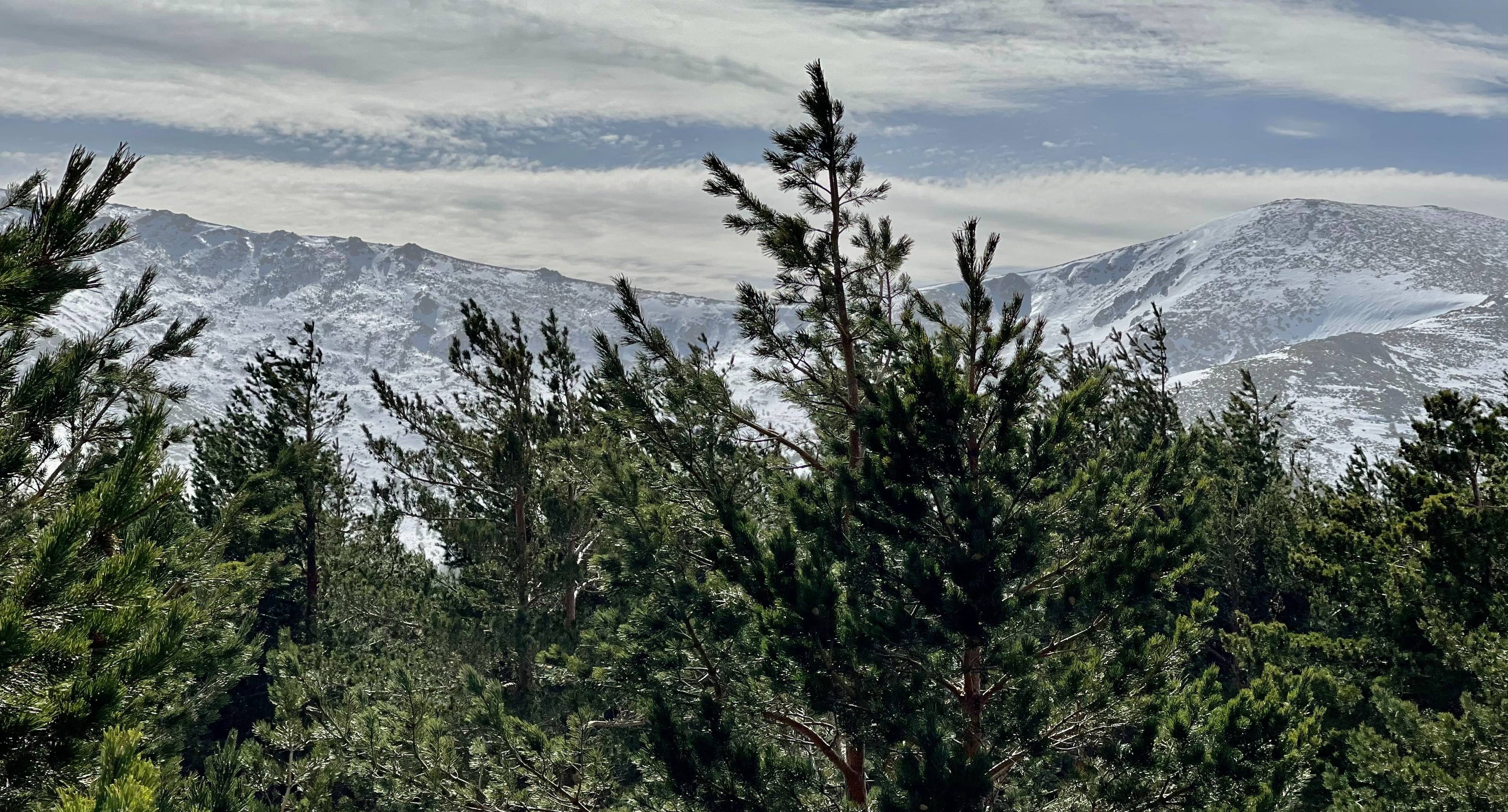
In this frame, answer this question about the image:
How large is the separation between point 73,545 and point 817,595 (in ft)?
16.5

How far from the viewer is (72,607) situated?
345 centimetres

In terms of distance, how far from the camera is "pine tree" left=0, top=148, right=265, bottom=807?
11.1ft

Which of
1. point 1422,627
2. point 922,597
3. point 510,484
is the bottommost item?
point 510,484

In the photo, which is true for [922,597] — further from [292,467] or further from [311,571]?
[311,571]

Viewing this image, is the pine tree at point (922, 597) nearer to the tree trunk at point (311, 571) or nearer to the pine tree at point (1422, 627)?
the pine tree at point (1422, 627)

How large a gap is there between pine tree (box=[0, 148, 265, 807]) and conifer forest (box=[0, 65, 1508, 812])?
0.02m

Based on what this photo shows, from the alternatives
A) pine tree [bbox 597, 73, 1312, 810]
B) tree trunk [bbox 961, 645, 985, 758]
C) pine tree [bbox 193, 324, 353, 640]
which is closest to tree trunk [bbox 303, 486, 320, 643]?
pine tree [bbox 193, 324, 353, 640]

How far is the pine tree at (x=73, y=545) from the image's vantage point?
134 inches

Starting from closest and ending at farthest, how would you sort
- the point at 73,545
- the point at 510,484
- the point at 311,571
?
the point at 73,545
the point at 510,484
the point at 311,571

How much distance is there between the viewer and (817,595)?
733 centimetres

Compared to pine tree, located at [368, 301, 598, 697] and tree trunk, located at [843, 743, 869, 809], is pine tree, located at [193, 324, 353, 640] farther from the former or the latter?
tree trunk, located at [843, 743, 869, 809]

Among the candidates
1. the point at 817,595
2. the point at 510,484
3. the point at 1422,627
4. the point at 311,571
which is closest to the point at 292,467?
the point at 311,571

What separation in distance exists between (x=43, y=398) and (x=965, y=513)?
237 inches

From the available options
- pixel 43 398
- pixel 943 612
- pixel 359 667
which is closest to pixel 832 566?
pixel 943 612
